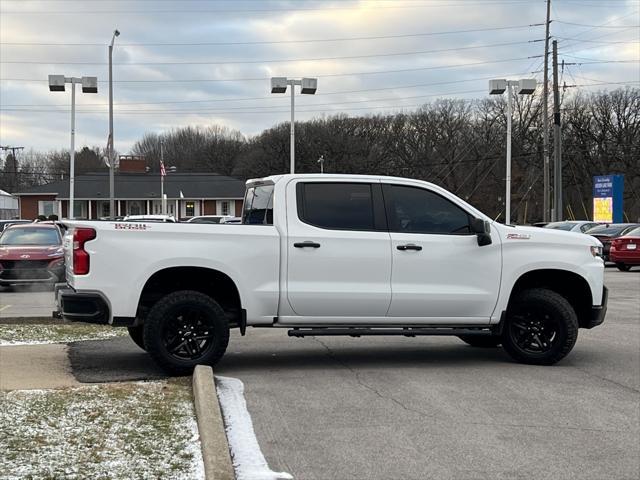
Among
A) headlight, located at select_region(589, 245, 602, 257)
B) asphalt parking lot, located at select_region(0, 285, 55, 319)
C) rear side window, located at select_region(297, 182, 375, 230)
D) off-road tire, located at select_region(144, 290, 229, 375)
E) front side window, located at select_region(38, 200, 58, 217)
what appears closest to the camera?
off-road tire, located at select_region(144, 290, 229, 375)

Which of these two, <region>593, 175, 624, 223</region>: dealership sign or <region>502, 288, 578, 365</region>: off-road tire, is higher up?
<region>593, 175, 624, 223</region>: dealership sign

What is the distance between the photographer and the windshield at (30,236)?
63.9ft

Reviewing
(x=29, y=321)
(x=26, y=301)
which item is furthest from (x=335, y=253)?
(x=26, y=301)

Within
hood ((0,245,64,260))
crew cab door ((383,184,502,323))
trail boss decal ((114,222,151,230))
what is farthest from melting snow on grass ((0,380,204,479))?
hood ((0,245,64,260))

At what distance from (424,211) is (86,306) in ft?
12.1

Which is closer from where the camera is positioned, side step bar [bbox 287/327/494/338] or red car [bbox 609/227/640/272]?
side step bar [bbox 287/327/494/338]

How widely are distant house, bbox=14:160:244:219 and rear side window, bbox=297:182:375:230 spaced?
66.1 meters

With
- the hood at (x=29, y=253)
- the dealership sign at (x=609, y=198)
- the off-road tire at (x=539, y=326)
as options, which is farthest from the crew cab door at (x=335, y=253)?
the dealership sign at (x=609, y=198)

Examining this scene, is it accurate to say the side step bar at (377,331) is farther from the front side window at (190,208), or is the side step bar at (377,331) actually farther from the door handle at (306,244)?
the front side window at (190,208)

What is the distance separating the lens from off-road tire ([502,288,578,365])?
8.52m

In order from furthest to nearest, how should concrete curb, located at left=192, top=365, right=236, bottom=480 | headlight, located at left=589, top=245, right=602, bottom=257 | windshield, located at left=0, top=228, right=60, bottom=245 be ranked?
windshield, located at left=0, top=228, right=60, bottom=245
headlight, located at left=589, top=245, right=602, bottom=257
concrete curb, located at left=192, top=365, right=236, bottom=480

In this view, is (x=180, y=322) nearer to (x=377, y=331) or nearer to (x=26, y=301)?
(x=377, y=331)

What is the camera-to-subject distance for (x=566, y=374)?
8.27 metres

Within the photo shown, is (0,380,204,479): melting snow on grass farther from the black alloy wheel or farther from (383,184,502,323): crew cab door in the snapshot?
(383,184,502,323): crew cab door
